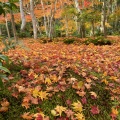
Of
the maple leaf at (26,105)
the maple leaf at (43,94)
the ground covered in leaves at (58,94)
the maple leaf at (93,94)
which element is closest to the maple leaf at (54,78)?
the ground covered in leaves at (58,94)

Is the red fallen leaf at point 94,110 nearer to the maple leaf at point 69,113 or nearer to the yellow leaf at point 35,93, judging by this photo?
the maple leaf at point 69,113

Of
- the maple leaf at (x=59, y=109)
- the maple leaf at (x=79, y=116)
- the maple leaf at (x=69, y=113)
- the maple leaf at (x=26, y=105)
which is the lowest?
the maple leaf at (x=79, y=116)

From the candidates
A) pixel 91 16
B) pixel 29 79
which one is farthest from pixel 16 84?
pixel 91 16

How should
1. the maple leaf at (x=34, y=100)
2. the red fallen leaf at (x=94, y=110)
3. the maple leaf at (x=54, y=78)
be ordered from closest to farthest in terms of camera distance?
the maple leaf at (x=34, y=100), the red fallen leaf at (x=94, y=110), the maple leaf at (x=54, y=78)

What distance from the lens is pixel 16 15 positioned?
23609mm

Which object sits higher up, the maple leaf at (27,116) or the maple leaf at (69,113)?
the maple leaf at (27,116)

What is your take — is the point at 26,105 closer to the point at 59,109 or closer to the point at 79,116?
the point at 59,109

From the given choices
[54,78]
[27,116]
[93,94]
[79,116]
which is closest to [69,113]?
[79,116]

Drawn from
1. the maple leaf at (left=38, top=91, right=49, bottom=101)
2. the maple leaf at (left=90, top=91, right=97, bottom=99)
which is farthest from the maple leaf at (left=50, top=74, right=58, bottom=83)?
the maple leaf at (left=90, top=91, right=97, bottom=99)

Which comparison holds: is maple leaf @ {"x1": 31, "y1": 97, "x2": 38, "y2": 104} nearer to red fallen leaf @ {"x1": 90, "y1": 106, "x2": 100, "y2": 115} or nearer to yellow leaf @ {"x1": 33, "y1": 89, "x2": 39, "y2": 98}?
yellow leaf @ {"x1": 33, "y1": 89, "x2": 39, "y2": 98}

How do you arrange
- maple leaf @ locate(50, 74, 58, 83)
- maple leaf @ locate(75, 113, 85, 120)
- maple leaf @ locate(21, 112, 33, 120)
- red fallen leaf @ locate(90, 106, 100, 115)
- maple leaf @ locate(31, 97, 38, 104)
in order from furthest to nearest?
1. maple leaf @ locate(50, 74, 58, 83)
2. red fallen leaf @ locate(90, 106, 100, 115)
3. maple leaf @ locate(31, 97, 38, 104)
4. maple leaf @ locate(75, 113, 85, 120)
5. maple leaf @ locate(21, 112, 33, 120)

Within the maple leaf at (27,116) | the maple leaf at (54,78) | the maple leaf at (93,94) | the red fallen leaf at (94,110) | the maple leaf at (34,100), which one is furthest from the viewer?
the maple leaf at (54,78)

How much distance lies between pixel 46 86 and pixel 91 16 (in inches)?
365

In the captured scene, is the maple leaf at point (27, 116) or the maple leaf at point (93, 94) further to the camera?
the maple leaf at point (93, 94)
